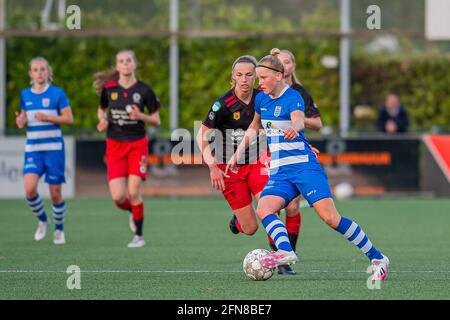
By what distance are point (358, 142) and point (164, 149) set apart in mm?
3565

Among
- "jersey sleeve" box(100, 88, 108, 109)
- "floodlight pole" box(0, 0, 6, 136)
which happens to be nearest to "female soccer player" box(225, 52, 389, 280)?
"jersey sleeve" box(100, 88, 108, 109)

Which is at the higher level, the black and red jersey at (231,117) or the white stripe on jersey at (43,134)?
the black and red jersey at (231,117)

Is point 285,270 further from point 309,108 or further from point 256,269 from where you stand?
point 309,108

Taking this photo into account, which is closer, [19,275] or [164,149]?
[19,275]

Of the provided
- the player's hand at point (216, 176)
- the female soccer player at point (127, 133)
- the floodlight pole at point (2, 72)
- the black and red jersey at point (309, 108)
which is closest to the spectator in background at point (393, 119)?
the floodlight pole at point (2, 72)

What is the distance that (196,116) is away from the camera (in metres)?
25.0

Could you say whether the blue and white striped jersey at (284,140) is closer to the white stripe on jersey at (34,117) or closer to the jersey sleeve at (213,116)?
the jersey sleeve at (213,116)

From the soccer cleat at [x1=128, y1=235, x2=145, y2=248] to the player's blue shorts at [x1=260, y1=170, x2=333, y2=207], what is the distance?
11.7 feet

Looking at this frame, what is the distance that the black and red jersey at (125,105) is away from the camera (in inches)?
498

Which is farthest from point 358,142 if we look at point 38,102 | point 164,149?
point 38,102

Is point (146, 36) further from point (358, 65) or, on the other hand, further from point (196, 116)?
point (358, 65)

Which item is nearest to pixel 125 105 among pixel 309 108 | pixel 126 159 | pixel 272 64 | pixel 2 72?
pixel 126 159

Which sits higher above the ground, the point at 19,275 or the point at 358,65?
the point at 358,65
